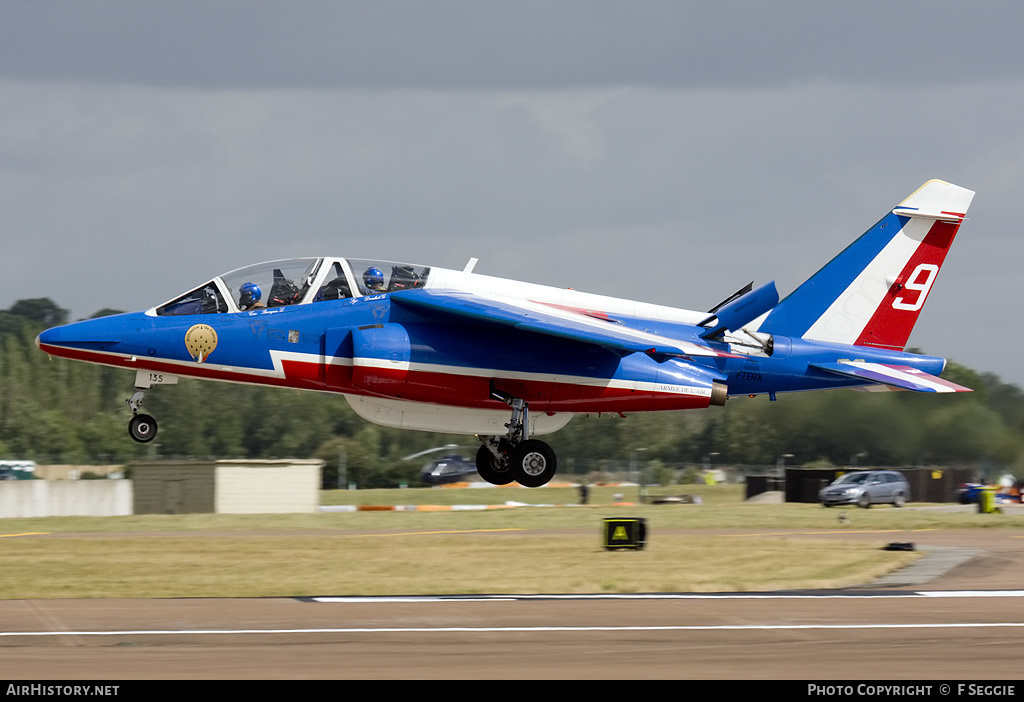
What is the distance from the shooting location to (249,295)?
21.0 meters

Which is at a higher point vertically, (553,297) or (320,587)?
(553,297)

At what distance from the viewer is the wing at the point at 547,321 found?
64.7 feet

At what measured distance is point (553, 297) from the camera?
22.5 metres

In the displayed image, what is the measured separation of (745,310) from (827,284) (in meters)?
2.86

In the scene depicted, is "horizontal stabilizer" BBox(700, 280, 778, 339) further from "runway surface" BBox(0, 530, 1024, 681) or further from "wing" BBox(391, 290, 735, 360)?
"runway surface" BBox(0, 530, 1024, 681)

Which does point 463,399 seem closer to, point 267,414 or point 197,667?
point 197,667

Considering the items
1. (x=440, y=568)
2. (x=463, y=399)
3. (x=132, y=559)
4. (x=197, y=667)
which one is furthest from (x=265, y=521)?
(x=197, y=667)

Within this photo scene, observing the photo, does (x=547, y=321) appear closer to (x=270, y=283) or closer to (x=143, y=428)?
(x=270, y=283)

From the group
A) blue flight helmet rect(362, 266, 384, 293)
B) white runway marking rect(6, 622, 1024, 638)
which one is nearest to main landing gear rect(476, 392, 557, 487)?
blue flight helmet rect(362, 266, 384, 293)

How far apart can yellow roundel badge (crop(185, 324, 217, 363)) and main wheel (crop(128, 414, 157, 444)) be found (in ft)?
4.57

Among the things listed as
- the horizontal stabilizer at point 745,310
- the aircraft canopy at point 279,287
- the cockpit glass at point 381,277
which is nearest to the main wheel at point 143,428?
the aircraft canopy at point 279,287

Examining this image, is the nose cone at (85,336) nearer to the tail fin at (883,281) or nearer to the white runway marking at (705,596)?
the white runway marking at (705,596)
